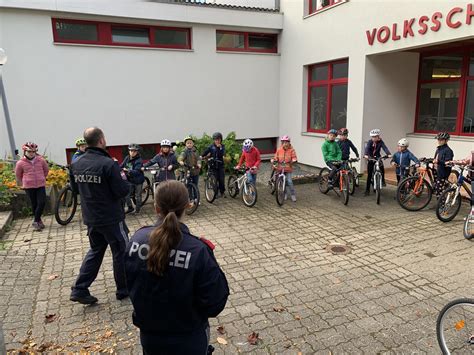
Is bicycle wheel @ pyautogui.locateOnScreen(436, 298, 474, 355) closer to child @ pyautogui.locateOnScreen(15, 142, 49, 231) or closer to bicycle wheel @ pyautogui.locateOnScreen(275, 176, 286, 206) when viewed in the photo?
bicycle wheel @ pyautogui.locateOnScreen(275, 176, 286, 206)

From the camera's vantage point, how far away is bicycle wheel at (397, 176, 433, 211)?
7457 mm

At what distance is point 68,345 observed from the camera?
3.33 meters

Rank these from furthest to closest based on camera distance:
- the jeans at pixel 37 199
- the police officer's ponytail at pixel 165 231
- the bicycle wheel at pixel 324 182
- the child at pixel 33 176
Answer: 1. the bicycle wheel at pixel 324 182
2. the jeans at pixel 37 199
3. the child at pixel 33 176
4. the police officer's ponytail at pixel 165 231

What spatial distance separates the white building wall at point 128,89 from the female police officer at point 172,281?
1006 cm

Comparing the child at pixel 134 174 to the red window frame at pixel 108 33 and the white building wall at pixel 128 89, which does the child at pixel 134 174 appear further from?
the red window frame at pixel 108 33

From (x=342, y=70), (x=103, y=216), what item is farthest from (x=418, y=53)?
(x=103, y=216)

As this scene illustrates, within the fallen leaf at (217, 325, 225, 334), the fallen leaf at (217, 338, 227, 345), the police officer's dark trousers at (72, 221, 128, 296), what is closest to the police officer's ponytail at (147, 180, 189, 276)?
the fallen leaf at (217, 338, 227, 345)

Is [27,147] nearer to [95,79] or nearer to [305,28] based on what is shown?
[95,79]

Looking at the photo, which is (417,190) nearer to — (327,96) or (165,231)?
(327,96)

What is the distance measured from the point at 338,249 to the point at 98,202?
3663 mm

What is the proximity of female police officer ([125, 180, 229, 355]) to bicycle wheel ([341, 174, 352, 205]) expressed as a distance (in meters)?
6.61

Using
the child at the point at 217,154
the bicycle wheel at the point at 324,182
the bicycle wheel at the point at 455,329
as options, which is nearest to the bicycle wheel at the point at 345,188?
the bicycle wheel at the point at 324,182

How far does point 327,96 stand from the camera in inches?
461

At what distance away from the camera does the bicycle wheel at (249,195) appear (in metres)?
8.11
